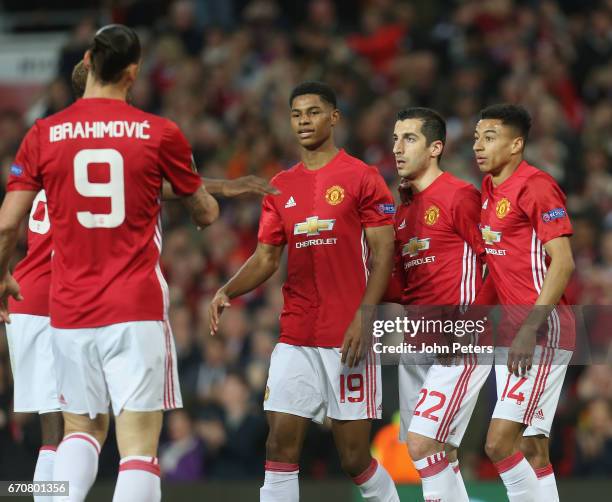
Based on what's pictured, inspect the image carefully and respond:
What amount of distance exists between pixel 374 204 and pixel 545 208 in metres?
0.98

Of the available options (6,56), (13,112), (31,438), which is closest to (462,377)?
(31,438)

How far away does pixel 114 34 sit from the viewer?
5.58m

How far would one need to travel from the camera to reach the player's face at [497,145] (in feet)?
22.4

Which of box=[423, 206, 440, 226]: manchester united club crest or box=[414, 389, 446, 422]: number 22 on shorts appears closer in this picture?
box=[414, 389, 446, 422]: number 22 on shorts

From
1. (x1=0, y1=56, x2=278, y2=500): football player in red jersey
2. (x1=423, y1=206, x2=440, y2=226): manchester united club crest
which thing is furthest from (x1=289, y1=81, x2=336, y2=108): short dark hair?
(x1=0, y1=56, x2=278, y2=500): football player in red jersey

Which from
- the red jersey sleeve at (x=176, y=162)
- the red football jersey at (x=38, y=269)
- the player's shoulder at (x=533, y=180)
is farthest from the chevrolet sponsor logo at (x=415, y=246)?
the red football jersey at (x=38, y=269)

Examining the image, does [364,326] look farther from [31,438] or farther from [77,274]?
[31,438]

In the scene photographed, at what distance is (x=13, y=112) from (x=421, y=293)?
8444 mm

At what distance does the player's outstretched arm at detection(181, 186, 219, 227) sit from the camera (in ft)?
19.1

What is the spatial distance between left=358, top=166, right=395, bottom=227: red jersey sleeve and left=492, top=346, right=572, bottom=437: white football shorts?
1.02 meters

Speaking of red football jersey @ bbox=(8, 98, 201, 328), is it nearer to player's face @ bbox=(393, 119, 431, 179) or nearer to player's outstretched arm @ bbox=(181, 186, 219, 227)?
player's outstretched arm @ bbox=(181, 186, 219, 227)

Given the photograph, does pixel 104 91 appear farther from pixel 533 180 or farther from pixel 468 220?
pixel 533 180

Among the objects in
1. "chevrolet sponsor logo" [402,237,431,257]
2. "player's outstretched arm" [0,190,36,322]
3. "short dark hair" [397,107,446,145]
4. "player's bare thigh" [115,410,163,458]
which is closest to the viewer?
"player's bare thigh" [115,410,163,458]

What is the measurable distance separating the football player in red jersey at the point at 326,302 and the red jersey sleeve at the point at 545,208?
80 centimetres
